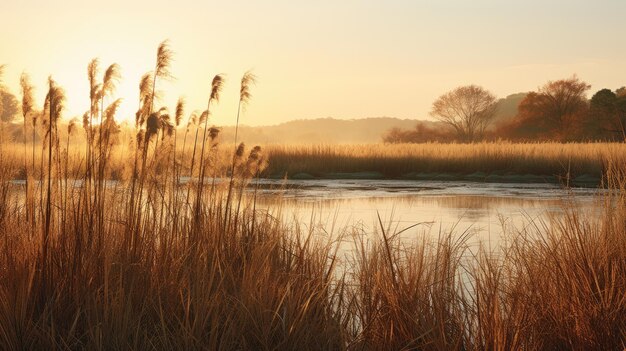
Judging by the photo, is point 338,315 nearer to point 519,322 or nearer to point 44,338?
point 519,322

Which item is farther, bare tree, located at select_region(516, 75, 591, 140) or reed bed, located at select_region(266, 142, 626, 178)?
bare tree, located at select_region(516, 75, 591, 140)

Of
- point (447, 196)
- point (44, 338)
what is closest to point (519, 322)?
point (44, 338)

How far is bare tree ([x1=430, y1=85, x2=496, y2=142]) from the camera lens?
150 ft

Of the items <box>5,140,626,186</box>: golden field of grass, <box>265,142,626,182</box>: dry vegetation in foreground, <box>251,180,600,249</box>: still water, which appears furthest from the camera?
<box>265,142,626,182</box>: dry vegetation in foreground

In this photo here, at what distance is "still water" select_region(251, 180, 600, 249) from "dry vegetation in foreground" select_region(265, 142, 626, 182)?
105 inches

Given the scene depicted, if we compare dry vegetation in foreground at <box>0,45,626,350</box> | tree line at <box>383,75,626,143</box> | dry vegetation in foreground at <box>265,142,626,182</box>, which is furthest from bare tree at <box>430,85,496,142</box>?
dry vegetation in foreground at <box>0,45,626,350</box>

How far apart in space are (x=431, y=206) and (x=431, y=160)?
30.2ft

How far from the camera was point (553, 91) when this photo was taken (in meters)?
44.7

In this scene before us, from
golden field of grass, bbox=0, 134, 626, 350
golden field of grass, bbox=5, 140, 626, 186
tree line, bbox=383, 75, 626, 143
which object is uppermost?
tree line, bbox=383, 75, 626, 143

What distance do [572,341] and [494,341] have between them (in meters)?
0.50

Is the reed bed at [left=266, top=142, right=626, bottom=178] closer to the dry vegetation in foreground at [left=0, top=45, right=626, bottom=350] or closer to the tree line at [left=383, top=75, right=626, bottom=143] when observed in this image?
the dry vegetation in foreground at [left=0, top=45, right=626, bottom=350]

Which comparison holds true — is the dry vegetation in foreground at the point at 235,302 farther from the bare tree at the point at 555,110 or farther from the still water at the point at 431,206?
the bare tree at the point at 555,110

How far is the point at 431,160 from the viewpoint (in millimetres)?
18984

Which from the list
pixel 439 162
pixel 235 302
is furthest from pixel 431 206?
pixel 439 162
